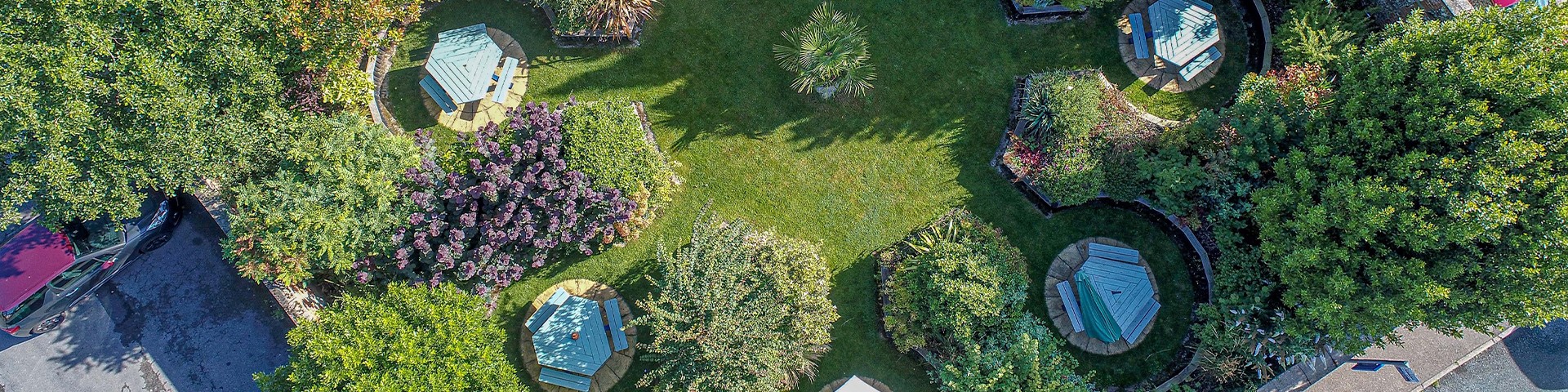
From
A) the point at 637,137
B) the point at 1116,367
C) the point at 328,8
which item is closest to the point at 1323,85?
the point at 1116,367

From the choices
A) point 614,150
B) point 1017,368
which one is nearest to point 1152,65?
point 1017,368

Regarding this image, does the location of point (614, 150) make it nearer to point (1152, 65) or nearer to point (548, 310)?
point (548, 310)

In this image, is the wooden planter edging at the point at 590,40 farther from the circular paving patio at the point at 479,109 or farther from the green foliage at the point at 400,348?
the green foliage at the point at 400,348

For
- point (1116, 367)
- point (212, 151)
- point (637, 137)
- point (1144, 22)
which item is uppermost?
point (212, 151)

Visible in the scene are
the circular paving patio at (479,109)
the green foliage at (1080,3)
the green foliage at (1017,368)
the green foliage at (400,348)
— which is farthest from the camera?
the circular paving patio at (479,109)

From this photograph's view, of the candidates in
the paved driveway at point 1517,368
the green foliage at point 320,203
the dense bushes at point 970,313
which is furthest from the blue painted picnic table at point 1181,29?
the green foliage at point 320,203

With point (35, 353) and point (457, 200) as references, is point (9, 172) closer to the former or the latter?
point (35, 353)
